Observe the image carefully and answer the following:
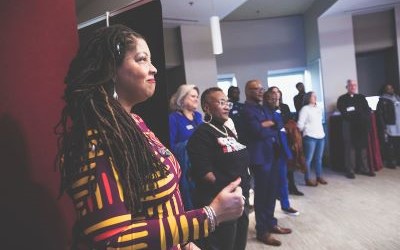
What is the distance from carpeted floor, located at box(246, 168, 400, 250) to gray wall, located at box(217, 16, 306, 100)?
347 cm

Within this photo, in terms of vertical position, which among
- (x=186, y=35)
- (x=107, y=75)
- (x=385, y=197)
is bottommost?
(x=385, y=197)

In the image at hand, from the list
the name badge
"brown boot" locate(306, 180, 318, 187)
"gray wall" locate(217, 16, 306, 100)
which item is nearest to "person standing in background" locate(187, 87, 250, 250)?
the name badge

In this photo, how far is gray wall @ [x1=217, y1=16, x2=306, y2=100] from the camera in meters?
7.85

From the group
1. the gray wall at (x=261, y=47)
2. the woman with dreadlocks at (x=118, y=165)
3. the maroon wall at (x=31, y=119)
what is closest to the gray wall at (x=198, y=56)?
the gray wall at (x=261, y=47)

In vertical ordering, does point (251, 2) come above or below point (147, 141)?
above

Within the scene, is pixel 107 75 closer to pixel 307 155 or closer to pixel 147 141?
pixel 147 141

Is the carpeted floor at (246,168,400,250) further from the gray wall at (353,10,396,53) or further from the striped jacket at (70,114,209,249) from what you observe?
the gray wall at (353,10,396,53)

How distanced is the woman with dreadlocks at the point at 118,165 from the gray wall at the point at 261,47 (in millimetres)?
6987

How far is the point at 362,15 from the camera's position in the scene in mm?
6895

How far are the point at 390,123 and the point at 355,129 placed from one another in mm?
855

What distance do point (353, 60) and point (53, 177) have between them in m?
6.78

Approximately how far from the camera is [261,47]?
7.91 m

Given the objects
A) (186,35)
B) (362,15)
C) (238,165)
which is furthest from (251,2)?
(238,165)

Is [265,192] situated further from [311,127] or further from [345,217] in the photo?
[311,127]
